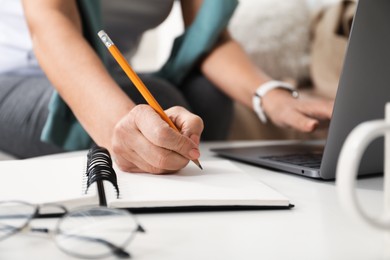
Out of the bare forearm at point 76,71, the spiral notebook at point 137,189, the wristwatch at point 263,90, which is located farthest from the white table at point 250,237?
the wristwatch at point 263,90

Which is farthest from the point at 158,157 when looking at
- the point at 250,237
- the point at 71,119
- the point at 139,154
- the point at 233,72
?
the point at 233,72

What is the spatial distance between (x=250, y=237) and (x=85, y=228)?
0.13 m

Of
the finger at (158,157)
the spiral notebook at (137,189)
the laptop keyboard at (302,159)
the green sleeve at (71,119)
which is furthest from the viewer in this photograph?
the green sleeve at (71,119)

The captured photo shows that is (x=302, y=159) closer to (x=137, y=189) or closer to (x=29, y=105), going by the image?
(x=137, y=189)

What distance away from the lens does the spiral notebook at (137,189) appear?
20.3 inches

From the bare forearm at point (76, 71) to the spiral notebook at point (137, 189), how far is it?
14cm

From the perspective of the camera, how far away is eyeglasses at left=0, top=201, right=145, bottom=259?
1.32ft

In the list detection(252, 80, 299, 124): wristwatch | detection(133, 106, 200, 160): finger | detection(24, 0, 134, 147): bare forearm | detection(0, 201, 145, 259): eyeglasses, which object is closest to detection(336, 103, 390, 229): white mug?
detection(0, 201, 145, 259): eyeglasses

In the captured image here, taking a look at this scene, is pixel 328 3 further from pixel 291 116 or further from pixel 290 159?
pixel 290 159

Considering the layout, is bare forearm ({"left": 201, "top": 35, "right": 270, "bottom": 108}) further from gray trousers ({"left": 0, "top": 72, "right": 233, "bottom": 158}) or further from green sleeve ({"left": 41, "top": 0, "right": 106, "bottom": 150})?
green sleeve ({"left": 41, "top": 0, "right": 106, "bottom": 150})

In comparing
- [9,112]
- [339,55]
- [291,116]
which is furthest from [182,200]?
[339,55]

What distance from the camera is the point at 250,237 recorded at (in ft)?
1.50

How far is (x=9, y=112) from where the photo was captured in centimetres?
110

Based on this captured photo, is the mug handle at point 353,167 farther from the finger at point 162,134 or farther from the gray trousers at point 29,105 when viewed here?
the gray trousers at point 29,105
